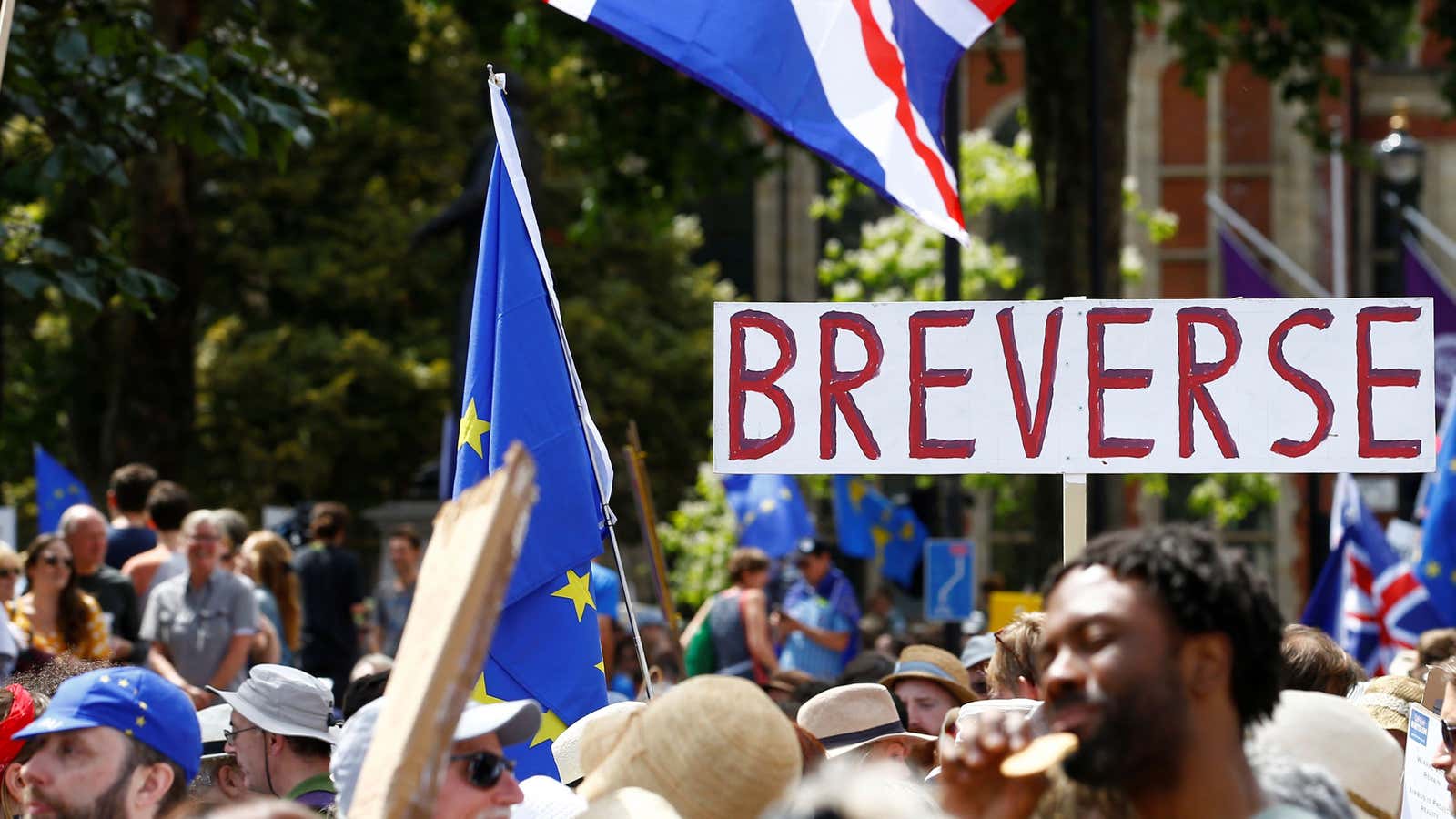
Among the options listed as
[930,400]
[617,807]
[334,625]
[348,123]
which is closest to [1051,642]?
[617,807]

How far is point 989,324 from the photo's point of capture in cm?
492

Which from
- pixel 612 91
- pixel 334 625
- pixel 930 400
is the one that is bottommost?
pixel 334 625

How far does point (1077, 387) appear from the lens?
4.89 meters

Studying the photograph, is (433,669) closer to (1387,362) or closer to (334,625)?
(1387,362)

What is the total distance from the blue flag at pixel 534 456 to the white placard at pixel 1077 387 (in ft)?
1.97

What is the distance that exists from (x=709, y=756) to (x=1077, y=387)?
211 cm

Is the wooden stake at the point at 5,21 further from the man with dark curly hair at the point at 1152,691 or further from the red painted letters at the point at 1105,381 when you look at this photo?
the man with dark curly hair at the point at 1152,691

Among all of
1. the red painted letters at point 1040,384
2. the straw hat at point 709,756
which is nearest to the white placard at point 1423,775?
the red painted letters at point 1040,384

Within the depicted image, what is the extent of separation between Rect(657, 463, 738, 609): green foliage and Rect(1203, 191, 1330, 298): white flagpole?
349 inches

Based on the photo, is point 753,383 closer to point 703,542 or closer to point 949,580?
point 949,580

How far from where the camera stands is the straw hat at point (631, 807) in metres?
2.87

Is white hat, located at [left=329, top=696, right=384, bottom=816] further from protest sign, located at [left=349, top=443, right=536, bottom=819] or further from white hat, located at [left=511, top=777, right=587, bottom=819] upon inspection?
protest sign, located at [left=349, top=443, right=536, bottom=819]

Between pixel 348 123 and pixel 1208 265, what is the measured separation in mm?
14322

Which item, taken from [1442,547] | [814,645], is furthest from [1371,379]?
[814,645]
